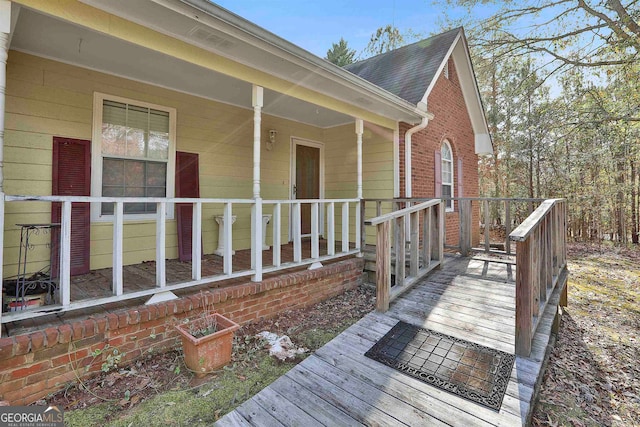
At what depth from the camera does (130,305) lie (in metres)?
2.98

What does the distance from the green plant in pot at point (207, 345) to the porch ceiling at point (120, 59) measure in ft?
10.0

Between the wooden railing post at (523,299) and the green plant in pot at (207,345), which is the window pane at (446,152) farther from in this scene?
the green plant in pot at (207,345)

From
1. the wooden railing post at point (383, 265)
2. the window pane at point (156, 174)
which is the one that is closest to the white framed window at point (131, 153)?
the window pane at point (156, 174)

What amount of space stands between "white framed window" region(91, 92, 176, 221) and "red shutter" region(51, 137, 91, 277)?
A: 103 millimetres

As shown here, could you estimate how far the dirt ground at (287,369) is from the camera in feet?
7.56

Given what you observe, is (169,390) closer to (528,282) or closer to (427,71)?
(528,282)

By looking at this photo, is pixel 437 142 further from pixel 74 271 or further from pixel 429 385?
pixel 74 271

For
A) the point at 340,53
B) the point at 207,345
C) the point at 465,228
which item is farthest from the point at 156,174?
the point at 340,53

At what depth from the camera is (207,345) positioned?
8.91 ft

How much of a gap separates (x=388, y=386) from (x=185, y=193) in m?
3.98

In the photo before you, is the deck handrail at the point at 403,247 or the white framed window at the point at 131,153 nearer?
the deck handrail at the point at 403,247

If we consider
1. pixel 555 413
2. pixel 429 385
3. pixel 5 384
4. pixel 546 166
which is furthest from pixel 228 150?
pixel 546 166

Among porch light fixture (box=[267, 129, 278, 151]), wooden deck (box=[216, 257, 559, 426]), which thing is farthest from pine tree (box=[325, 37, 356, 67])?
wooden deck (box=[216, 257, 559, 426])

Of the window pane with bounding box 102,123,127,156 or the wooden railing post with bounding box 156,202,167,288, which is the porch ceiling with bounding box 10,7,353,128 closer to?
the window pane with bounding box 102,123,127,156
